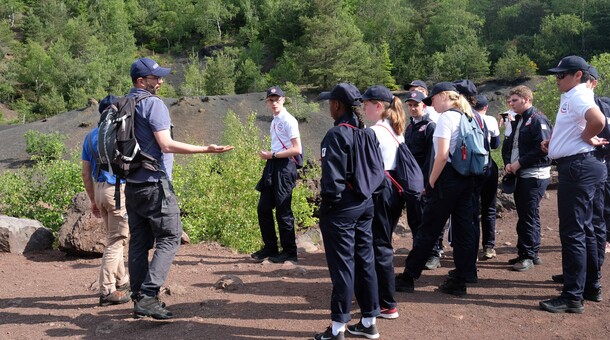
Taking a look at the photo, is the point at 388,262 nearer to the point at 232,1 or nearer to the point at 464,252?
the point at 464,252

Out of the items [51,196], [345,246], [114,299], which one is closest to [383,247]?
[345,246]

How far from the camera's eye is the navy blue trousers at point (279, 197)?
6332mm

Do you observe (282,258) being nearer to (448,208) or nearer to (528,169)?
(448,208)

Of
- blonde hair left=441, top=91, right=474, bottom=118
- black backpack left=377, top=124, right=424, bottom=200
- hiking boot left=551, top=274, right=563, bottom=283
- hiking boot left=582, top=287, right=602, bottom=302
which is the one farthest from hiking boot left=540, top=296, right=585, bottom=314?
blonde hair left=441, top=91, right=474, bottom=118

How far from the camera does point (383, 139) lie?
475 centimetres

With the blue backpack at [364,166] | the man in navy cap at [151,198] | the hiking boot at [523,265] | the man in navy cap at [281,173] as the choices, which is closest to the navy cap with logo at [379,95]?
the blue backpack at [364,166]

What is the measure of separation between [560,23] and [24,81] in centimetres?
4956

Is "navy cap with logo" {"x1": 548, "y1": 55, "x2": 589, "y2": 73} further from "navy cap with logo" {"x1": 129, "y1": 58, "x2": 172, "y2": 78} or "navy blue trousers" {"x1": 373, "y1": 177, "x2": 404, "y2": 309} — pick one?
"navy cap with logo" {"x1": 129, "y1": 58, "x2": 172, "y2": 78}

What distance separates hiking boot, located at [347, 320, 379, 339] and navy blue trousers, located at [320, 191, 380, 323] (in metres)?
0.11

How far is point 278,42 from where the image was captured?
2393 inches

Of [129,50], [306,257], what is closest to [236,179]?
[306,257]

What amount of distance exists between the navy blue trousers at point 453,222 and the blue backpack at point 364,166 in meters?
1.13

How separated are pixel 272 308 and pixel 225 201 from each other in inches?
215

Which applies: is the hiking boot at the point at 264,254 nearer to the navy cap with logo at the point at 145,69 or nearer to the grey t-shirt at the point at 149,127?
the grey t-shirt at the point at 149,127
